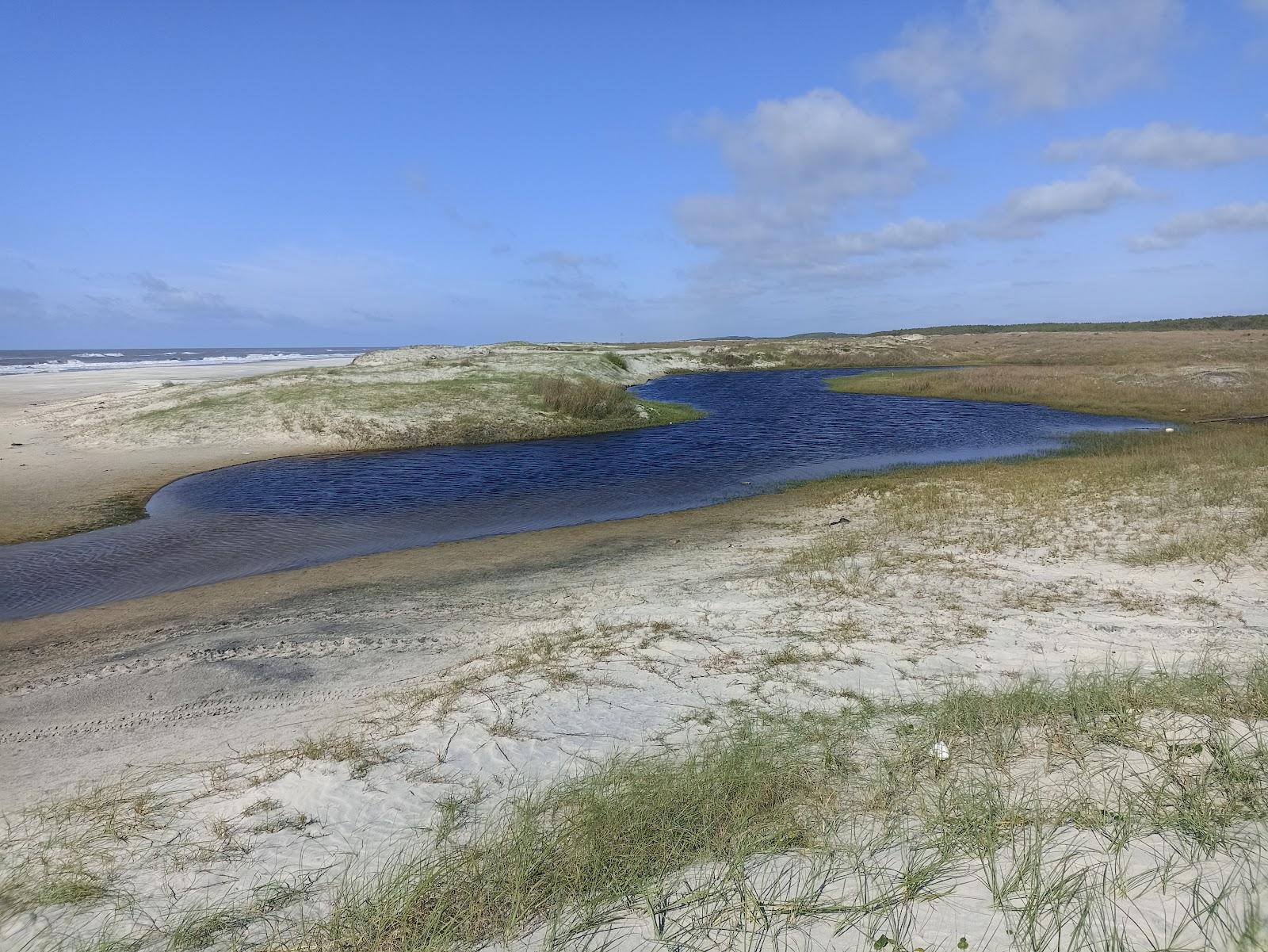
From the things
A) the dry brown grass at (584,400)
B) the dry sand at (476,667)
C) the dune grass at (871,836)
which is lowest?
the dry sand at (476,667)

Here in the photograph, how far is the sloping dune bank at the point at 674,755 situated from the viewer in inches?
176

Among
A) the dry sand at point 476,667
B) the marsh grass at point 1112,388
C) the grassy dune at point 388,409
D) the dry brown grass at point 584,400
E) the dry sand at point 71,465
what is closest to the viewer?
the dry sand at point 476,667

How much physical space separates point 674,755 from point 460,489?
64.9 feet

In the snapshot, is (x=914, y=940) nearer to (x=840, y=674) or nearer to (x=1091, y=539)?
(x=840, y=674)

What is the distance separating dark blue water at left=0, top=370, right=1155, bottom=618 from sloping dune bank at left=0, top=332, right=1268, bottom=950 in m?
3.15

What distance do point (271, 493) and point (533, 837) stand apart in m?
22.7

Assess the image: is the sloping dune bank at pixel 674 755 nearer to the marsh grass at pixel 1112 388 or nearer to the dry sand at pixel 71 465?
the dry sand at pixel 71 465

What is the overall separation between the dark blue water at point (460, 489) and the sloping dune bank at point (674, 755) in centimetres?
315

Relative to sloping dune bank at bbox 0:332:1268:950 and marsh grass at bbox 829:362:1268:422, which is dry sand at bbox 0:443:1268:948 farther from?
marsh grass at bbox 829:362:1268:422

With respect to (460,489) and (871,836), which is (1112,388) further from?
(871,836)

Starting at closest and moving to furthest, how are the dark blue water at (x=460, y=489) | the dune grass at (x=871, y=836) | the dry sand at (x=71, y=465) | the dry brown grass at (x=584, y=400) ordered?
the dune grass at (x=871, y=836), the dark blue water at (x=460, y=489), the dry sand at (x=71, y=465), the dry brown grass at (x=584, y=400)

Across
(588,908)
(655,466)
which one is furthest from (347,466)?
(588,908)

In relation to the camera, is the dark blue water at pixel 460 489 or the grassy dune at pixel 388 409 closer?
the dark blue water at pixel 460 489

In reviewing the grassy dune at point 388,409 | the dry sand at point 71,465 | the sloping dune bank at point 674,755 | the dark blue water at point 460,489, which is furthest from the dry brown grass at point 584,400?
the sloping dune bank at point 674,755
